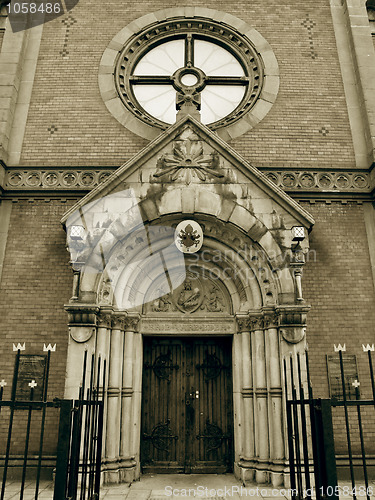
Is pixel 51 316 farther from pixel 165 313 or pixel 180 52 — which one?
pixel 180 52

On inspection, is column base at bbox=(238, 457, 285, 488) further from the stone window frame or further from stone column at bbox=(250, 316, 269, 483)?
the stone window frame

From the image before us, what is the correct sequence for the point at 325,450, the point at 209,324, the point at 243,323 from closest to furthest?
the point at 325,450 → the point at 243,323 → the point at 209,324

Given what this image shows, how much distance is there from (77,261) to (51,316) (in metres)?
1.52

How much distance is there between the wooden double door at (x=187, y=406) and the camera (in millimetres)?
8016

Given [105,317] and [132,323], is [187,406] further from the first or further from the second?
[105,317]

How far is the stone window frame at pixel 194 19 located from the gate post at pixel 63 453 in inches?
271

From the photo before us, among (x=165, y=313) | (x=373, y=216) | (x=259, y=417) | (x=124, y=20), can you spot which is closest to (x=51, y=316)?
(x=165, y=313)

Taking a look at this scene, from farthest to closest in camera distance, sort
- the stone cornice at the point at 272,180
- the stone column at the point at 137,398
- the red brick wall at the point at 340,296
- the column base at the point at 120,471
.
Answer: the stone cornice at the point at 272,180 < the red brick wall at the point at 340,296 < the stone column at the point at 137,398 < the column base at the point at 120,471

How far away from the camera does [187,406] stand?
27.0 feet

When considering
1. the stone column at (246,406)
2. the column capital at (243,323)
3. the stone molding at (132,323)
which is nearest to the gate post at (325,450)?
the stone column at (246,406)

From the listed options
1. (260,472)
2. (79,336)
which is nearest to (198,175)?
(79,336)

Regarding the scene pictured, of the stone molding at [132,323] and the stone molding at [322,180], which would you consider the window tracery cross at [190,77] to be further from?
the stone molding at [132,323]

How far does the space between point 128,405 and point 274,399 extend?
2447 millimetres

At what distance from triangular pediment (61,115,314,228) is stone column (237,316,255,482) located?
2.11 m
